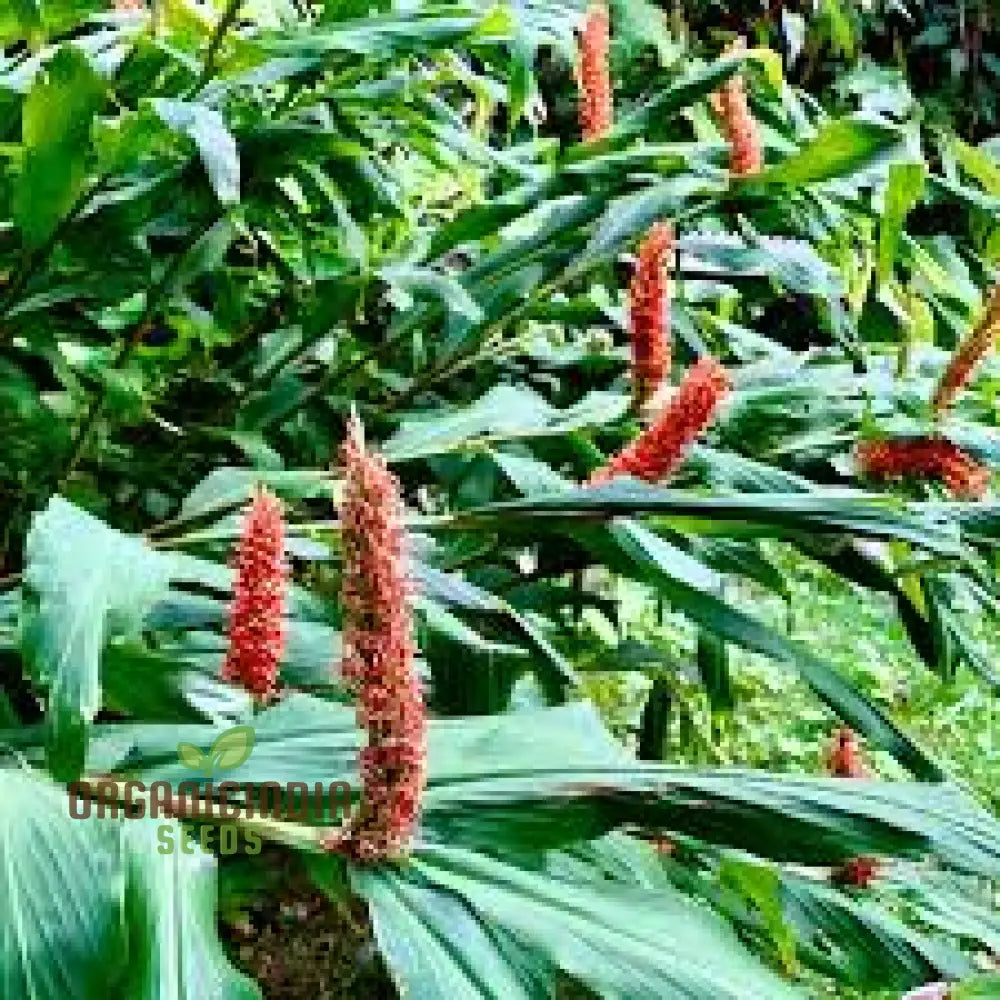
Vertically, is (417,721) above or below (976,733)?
above

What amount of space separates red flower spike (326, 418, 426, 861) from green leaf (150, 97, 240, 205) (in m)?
0.38

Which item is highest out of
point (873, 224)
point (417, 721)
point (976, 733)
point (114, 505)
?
point (417, 721)

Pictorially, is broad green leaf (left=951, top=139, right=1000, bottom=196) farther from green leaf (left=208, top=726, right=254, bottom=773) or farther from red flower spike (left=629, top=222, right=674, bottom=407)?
green leaf (left=208, top=726, right=254, bottom=773)

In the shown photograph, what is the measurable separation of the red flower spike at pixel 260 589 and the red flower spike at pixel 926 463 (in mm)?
613

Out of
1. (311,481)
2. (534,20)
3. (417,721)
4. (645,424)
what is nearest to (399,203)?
(534,20)

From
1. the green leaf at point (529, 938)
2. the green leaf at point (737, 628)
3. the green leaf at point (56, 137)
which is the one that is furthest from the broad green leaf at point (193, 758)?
the green leaf at point (56, 137)

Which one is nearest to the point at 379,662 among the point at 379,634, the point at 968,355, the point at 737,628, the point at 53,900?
the point at 379,634

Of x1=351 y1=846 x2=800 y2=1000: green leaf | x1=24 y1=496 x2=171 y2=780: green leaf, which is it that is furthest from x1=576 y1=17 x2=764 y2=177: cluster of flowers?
x1=351 y1=846 x2=800 y2=1000: green leaf

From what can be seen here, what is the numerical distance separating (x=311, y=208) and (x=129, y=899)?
86cm

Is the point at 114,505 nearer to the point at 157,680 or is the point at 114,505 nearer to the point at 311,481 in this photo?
the point at 311,481

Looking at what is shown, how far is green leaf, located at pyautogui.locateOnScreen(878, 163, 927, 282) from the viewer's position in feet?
3.68

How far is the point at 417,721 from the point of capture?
22.7 inches

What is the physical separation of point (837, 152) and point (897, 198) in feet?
0.19

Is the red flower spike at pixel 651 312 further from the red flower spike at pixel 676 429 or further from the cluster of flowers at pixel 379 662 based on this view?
the cluster of flowers at pixel 379 662
